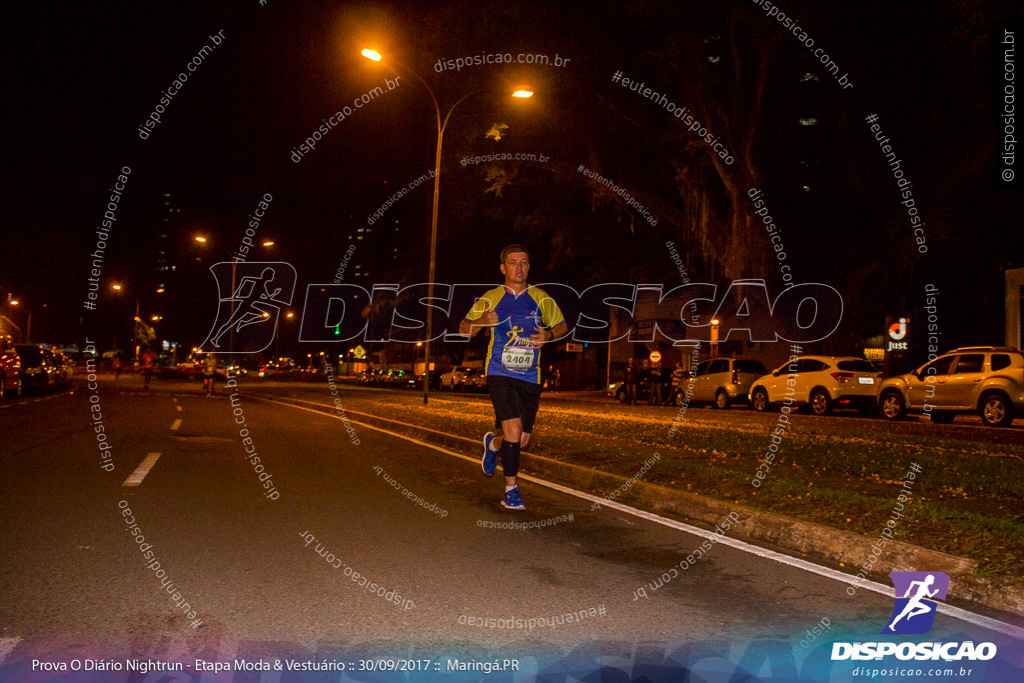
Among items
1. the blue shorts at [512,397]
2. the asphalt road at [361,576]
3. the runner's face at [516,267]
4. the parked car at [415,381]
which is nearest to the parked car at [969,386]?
the asphalt road at [361,576]

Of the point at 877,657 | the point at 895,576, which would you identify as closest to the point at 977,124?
the point at 895,576

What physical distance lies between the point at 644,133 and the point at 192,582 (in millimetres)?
Result: 20584

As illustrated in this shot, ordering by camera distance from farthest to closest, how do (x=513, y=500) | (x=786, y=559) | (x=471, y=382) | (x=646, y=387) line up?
(x=471, y=382) → (x=646, y=387) → (x=513, y=500) → (x=786, y=559)

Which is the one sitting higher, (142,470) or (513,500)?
(513,500)

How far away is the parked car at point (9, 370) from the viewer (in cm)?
2286

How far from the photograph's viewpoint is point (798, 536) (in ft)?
19.9

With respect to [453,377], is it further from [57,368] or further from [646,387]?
[57,368]

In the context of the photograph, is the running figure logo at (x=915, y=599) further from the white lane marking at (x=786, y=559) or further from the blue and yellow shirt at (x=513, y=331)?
the blue and yellow shirt at (x=513, y=331)

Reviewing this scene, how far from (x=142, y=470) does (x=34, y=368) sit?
70.1 ft

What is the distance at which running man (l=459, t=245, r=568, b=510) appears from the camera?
21.8ft

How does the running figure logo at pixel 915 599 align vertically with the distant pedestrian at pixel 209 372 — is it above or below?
below

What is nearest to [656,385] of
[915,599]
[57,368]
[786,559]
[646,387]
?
[646,387]

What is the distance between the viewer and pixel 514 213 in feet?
88.2

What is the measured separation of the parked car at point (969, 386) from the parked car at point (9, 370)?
24854 millimetres
